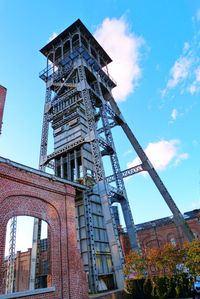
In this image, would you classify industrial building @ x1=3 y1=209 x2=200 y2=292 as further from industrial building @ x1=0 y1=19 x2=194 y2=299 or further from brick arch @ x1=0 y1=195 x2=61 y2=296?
brick arch @ x1=0 y1=195 x2=61 y2=296

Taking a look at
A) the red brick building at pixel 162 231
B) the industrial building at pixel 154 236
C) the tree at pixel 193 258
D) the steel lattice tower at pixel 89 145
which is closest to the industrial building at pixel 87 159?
the steel lattice tower at pixel 89 145

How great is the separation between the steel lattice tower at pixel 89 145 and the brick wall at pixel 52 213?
8.92 feet

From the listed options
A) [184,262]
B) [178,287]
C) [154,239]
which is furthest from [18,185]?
[154,239]

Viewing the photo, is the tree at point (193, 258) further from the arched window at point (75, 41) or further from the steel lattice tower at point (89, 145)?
the arched window at point (75, 41)

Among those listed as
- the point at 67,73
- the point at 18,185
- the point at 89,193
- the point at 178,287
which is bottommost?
the point at 178,287

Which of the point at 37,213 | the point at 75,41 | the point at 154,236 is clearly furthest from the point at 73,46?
the point at 154,236

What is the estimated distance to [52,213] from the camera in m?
10.6

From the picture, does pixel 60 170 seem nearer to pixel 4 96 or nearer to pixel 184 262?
pixel 4 96

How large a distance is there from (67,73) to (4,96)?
12791 mm

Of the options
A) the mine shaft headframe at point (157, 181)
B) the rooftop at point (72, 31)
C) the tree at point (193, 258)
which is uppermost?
the rooftop at point (72, 31)

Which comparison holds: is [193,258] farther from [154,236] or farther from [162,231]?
[154,236]

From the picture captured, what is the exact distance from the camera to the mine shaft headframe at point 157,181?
1658 centimetres

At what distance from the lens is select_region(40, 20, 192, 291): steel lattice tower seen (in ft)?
44.3

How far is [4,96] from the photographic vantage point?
10648mm
